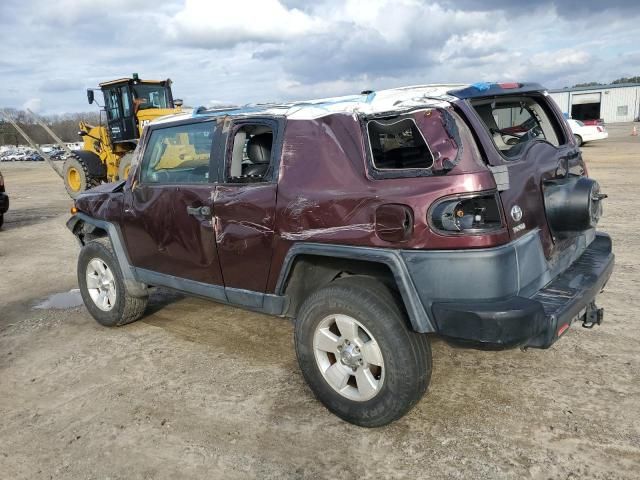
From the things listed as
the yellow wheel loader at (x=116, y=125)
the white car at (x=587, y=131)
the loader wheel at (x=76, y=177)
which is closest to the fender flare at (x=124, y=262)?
the yellow wheel loader at (x=116, y=125)

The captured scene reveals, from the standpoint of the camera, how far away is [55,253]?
8.25 m

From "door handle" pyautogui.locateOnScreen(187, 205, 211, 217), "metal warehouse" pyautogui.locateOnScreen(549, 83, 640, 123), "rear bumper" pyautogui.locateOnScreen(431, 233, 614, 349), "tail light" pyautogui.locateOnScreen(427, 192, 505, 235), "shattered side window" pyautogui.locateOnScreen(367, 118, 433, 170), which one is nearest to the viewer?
"rear bumper" pyautogui.locateOnScreen(431, 233, 614, 349)

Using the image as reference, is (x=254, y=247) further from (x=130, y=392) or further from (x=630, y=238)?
(x=630, y=238)

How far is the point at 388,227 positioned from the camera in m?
2.81

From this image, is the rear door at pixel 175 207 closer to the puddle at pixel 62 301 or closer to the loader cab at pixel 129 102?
the puddle at pixel 62 301

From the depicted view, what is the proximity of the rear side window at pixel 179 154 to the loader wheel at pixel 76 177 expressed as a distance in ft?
36.9

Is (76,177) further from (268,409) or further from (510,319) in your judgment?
(510,319)

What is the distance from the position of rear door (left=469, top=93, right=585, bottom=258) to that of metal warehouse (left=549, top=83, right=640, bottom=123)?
179 ft

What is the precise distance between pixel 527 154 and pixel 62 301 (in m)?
5.04

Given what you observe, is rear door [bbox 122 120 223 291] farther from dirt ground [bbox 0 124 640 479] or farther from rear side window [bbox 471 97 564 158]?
rear side window [bbox 471 97 564 158]

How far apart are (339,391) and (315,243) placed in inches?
35.0

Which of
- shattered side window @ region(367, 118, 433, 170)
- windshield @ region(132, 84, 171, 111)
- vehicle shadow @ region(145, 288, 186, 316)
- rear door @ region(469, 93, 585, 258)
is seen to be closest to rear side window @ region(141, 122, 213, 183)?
shattered side window @ region(367, 118, 433, 170)

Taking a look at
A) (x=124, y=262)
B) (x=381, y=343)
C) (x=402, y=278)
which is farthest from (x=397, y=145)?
(x=124, y=262)

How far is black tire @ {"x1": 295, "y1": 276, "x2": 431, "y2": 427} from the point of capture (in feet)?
9.32
